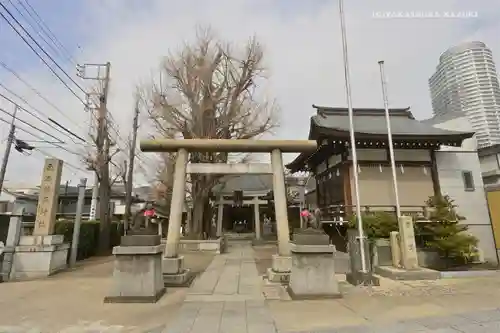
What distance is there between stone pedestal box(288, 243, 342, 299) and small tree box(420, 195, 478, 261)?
26.5 ft

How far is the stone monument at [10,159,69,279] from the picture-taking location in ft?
31.2

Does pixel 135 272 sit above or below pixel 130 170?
below

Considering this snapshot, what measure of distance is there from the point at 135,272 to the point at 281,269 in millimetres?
3877

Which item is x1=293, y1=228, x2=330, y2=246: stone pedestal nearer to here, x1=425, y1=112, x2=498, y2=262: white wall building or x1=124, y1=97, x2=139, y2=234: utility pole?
x1=425, y1=112, x2=498, y2=262: white wall building

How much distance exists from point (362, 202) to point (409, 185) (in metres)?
2.83

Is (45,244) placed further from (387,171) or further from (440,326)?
(387,171)

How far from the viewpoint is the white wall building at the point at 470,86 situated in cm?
1429

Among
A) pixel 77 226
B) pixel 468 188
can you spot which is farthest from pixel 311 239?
pixel 468 188

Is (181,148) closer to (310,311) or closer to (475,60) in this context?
(310,311)

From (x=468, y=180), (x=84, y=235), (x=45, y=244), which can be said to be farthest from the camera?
(x=468, y=180)

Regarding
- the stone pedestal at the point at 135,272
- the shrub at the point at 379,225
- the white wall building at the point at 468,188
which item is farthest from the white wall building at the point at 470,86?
the stone pedestal at the point at 135,272

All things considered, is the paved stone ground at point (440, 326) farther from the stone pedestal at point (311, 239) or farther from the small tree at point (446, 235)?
the small tree at point (446, 235)

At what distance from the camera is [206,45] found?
18.0 meters

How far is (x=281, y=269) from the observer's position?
8.24m
